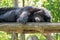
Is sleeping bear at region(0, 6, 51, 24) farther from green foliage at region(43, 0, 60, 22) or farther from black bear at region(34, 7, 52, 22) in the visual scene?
green foliage at region(43, 0, 60, 22)

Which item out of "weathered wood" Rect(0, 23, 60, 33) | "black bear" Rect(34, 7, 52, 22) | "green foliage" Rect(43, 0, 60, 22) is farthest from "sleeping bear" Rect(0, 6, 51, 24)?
"green foliage" Rect(43, 0, 60, 22)

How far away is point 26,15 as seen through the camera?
449 cm

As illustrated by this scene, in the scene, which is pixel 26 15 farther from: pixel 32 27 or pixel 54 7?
pixel 54 7

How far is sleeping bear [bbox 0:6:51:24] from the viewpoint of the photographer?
446 centimetres

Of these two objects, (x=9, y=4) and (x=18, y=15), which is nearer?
(x=18, y=15)

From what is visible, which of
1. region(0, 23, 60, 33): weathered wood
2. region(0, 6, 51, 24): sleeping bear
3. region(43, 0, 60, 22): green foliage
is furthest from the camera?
region(43, 0, 60, 22): green foliage

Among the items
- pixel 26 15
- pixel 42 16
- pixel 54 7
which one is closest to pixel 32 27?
pixel 26 15

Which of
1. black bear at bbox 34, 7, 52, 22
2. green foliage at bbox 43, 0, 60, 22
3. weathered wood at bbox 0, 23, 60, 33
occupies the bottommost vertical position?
green foliage at bbox 43, 0, 60, 22

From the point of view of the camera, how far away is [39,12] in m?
4.68

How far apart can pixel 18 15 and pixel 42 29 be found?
850 mm

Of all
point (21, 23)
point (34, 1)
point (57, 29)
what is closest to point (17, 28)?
point (21, 23)

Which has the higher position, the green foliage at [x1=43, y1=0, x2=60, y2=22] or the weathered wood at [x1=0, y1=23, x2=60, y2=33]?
the weathered wood at [x1=0, y1=23, x2=60, y2=33]

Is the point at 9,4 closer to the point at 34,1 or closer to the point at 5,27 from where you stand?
the point at 34,1

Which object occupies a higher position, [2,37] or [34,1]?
[34,1]
